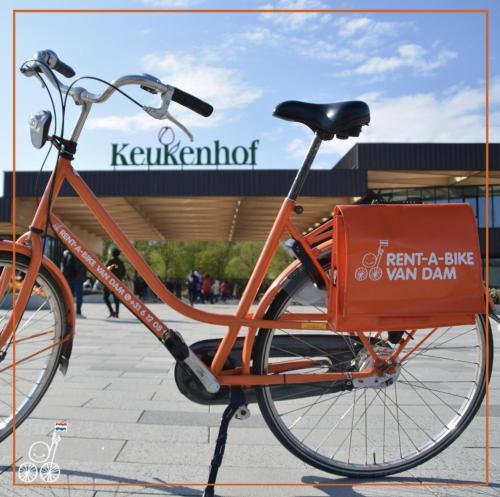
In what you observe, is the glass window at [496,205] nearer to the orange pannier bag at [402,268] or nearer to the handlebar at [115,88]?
the orange pannier bag at [402,268]

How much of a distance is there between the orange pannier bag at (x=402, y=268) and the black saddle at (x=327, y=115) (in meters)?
0.36

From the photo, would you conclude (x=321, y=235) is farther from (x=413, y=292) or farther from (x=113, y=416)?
(x=113, y=416)

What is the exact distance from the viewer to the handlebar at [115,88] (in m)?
2.51

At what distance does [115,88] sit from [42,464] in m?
1.81

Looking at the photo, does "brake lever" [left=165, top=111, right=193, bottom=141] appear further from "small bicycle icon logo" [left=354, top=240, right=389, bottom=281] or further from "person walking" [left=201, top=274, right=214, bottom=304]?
"person walking" [left=201, top=274, right=214, bottom=304]

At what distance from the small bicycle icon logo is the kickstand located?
0.79m

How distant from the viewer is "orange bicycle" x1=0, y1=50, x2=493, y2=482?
2553mm

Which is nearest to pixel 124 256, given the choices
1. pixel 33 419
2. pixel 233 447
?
pixel 233 447

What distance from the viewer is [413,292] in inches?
101

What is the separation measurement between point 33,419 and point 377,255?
2466mm

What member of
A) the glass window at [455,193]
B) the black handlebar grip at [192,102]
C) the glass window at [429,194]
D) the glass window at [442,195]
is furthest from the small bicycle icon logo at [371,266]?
the glass window at [429,194]

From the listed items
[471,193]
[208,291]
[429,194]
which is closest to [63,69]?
[208,291]

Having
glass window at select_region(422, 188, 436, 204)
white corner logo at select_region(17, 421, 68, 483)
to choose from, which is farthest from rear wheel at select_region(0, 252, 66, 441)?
glass window at select_region(422, 188, 436, 204)

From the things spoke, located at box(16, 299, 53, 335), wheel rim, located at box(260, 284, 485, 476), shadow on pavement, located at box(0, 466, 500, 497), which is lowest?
shadow on pavement, located at box(0, 466, 500, 497)
